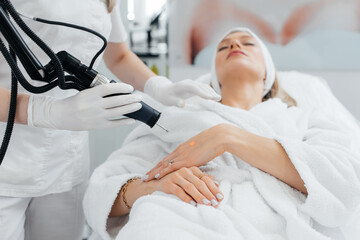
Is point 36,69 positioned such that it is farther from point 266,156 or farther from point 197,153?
point 266,156

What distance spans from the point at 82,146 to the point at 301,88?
3.73 feet

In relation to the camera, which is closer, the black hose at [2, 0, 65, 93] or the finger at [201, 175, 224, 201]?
the black hose at [2, 0, 65, 93]

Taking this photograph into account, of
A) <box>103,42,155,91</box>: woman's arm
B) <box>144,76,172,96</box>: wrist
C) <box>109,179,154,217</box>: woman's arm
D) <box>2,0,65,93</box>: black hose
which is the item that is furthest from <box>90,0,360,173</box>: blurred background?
<box>2,0,65,93</box>: black hose

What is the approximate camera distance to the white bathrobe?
2.59ft

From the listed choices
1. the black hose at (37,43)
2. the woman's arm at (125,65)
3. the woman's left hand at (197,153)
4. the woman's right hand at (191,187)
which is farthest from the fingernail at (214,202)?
the woman's arm at (125,65)

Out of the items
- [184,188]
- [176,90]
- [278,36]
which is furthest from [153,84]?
[278,36]

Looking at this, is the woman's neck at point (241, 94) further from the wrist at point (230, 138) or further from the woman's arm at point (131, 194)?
the woman's arm at point (131, 194)

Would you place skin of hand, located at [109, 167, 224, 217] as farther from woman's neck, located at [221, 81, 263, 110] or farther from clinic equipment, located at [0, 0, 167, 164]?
woman's neck, located at [221, 81, 263, 110]

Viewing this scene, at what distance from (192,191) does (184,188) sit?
0.09 ft

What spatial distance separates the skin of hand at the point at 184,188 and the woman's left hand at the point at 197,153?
24 millimetres

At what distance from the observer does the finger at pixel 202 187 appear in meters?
0.85

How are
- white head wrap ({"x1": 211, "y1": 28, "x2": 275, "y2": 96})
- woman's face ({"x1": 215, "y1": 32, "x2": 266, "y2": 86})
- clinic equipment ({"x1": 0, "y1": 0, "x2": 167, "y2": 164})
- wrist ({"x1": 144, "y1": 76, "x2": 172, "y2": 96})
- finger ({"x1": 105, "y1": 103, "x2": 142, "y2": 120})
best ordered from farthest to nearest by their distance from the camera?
white head wrap ({"x1": 211, "y1": 28, "x2": 275, "y2": 96}), woman's face ({"x1": 215, "y1": 32, "x2": 266, "y2": 86}), wrist ({"x1": 144, "y1": 76, "x2": 172, "y2": 96}), finger ({"x1": 105, "y1": 103, "x2": 142, "y2": 120}), clinic equipment ({"x1": 0, "y1": 0, "x2": 167, "y2": 164})

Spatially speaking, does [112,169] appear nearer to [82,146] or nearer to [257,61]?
[82,146]

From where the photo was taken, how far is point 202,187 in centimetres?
87
